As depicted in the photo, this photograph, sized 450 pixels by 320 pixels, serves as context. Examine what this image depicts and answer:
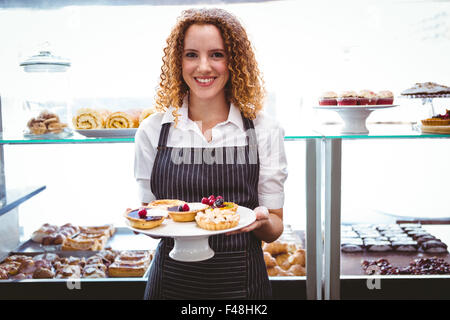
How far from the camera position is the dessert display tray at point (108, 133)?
7.87 feet

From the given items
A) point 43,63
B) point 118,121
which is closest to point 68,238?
point 118,121

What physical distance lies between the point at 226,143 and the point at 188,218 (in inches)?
17.1

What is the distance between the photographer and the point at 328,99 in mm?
2514

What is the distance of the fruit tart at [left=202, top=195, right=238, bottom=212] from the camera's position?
73.7 inches

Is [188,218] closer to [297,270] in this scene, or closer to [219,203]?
[219,203]

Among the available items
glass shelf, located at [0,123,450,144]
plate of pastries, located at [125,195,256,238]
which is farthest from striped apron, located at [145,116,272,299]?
glass shelf, located at [0,123,450,144]

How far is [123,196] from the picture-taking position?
9.39 feet

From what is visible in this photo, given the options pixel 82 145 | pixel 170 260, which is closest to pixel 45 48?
pixel 82 145

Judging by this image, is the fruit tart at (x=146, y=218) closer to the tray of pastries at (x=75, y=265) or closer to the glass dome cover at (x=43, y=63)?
the tray of pastries at (x=75, y=265)

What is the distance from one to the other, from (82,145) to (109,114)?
0.36 meters

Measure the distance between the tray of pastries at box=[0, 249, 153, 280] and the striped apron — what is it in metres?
0.65

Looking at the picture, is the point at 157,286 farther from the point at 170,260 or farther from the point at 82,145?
the point at 82,145

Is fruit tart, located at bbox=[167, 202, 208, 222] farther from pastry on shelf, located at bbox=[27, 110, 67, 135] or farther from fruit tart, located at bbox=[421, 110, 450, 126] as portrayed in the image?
fruit tart, located at bbox=[421, 110, 450, 126]

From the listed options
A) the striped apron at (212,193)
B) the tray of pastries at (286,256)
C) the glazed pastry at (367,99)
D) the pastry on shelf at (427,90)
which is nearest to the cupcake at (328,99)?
the glazed pastry at (367,99)
